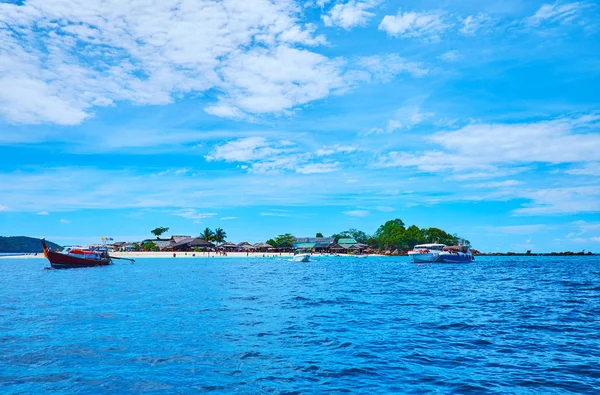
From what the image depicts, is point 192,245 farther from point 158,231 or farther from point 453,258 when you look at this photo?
point 453,258

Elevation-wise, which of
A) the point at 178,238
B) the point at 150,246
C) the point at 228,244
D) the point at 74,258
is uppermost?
the point at 178,238

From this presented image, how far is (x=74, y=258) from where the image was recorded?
7256cm

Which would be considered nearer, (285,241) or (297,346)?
(297,346)

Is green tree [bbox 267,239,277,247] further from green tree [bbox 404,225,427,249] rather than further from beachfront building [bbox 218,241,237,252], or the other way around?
green tree [bbox 404,225,427,249]

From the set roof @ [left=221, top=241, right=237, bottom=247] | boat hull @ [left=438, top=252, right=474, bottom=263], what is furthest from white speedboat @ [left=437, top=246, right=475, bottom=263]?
roof @ [left=221, top=241, right=237, bottom=247]

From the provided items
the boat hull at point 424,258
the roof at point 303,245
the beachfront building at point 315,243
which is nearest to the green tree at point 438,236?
the beachfront building at point 315,243

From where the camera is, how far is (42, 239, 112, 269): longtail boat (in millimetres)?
68244

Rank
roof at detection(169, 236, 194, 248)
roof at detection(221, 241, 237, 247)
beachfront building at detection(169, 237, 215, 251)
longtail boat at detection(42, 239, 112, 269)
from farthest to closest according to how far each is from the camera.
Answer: roof at detection(221, 241, 237, 247), beachfront building at detection(169, 237, 215, 251), roof at detection(169, 236, 194, 248), longtail boat at detection(42, 239, 112, 269)

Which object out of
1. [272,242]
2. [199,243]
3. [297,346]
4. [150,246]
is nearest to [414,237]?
[272,242]

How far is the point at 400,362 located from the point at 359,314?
31.3 ft

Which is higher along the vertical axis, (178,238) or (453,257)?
(178,238)

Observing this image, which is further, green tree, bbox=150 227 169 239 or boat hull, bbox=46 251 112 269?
green tree, bbox=150 227 169 239

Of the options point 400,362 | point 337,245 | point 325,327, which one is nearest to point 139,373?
point 400,362

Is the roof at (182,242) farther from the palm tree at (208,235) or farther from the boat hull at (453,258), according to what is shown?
the boat hull at (453,258)
